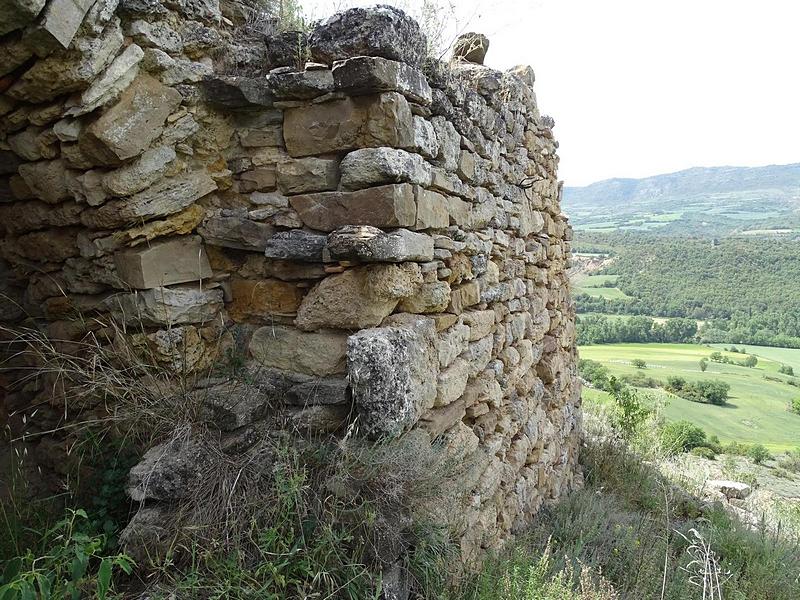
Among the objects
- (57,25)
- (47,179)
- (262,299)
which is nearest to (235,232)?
(262,299)

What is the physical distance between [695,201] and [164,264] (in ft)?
458

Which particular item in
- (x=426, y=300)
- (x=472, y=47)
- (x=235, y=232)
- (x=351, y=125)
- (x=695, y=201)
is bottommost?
(x=695, y=201)

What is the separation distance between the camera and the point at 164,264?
2332 mm

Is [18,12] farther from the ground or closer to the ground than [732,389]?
farther from the ground

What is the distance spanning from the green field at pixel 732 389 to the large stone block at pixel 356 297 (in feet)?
60.3

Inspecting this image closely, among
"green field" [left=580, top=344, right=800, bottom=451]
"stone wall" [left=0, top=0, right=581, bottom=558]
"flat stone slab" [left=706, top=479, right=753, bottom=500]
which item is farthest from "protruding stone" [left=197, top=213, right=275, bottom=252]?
"green field" [left=580, top=344, right=800, bottom=451]

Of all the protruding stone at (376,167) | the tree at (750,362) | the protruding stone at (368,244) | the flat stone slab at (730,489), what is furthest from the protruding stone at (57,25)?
the tree at (750,362)

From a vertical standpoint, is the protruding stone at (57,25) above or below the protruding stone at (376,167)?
above

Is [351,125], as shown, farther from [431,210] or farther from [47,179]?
[47,179]

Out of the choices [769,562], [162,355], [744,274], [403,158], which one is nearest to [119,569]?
[162,355]

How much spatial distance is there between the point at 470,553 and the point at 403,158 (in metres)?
1.91

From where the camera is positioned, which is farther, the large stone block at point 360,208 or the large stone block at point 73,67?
the large stone block at point 360,208

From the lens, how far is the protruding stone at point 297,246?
87.2 inches

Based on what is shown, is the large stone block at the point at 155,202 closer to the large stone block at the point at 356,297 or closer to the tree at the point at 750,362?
the large stone block at the point at 356,297
